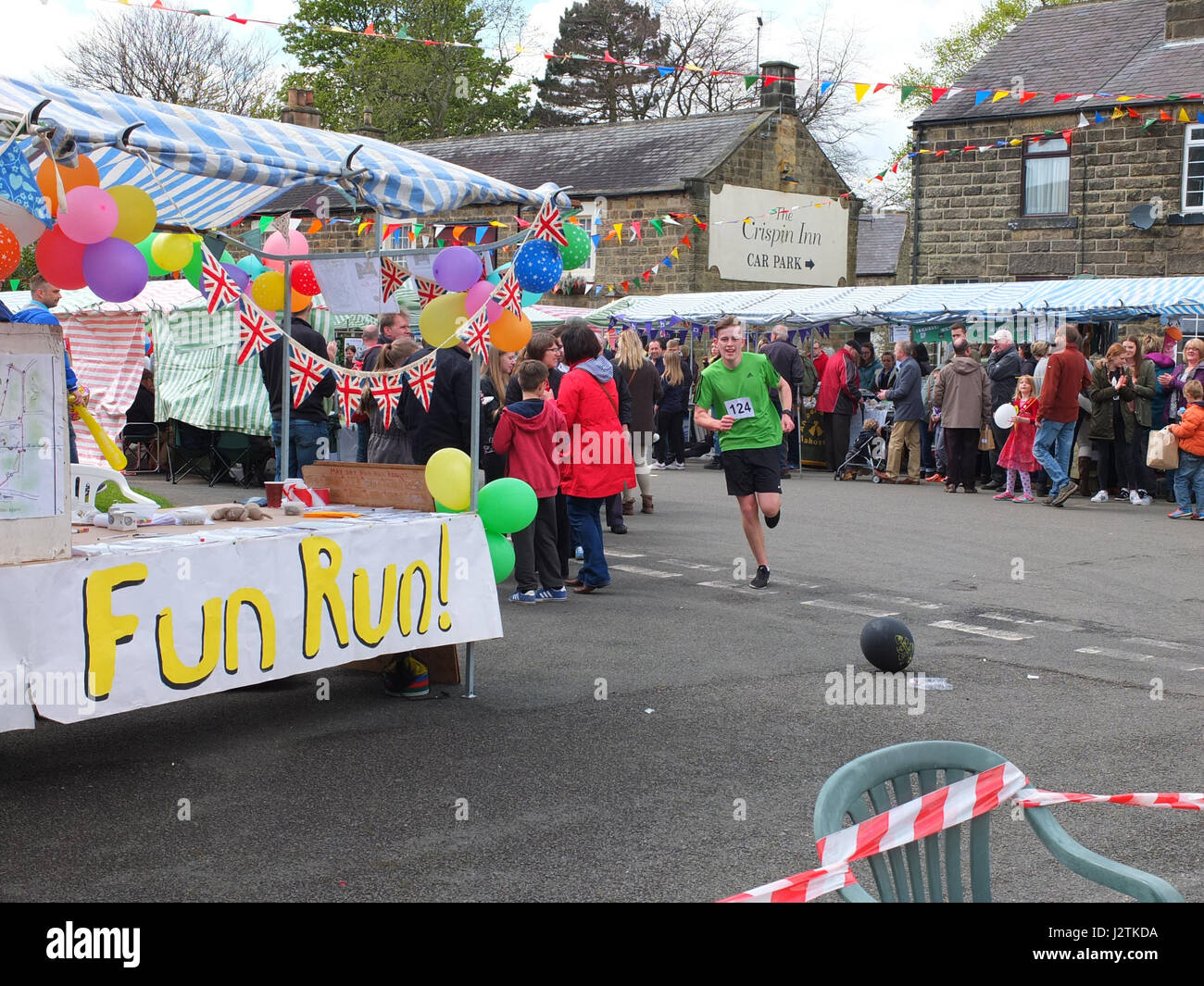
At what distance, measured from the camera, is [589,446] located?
9688mm

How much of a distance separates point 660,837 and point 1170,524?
1111cm

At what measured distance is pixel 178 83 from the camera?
46.1 metres

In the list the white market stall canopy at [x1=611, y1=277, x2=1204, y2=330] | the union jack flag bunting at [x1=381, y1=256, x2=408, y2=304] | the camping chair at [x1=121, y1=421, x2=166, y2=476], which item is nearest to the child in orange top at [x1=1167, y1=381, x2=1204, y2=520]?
the white market stall canopy at [x1=611, y1=277, x2=1204, y2=330]

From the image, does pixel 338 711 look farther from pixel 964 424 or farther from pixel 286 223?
pixel 964 424

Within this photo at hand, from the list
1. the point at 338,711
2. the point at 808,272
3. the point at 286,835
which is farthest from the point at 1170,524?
the point at 808,272

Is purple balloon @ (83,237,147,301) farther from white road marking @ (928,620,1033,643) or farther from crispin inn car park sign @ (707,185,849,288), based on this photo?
crispin inn car park sign @ (707,185,849,288)

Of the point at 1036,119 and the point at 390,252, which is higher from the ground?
the point at 1036,119

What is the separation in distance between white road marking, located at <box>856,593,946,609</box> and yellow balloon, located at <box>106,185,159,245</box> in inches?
237

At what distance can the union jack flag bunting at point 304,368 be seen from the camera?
25.5 ft

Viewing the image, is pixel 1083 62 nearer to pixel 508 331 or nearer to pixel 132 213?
pixel 508 331

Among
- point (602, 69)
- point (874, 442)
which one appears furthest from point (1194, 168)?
point (602, 69)

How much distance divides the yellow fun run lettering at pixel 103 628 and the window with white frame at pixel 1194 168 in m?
24.2

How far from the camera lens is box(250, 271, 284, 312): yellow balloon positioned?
8.05 metres

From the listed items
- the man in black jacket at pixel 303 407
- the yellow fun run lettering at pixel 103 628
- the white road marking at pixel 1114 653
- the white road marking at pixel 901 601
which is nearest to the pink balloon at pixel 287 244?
the man in black jacket at pixel 303 407
